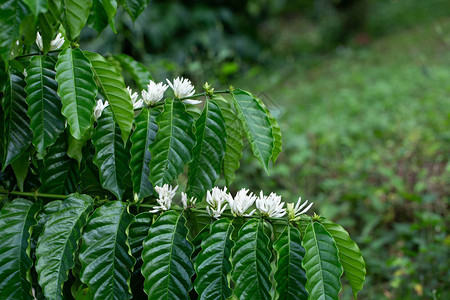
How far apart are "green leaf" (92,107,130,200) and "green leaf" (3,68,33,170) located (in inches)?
6.5

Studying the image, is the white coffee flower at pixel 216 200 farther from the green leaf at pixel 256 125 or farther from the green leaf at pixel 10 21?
the green leaf at pixel 10 21

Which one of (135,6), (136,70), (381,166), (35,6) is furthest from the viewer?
(381,166)

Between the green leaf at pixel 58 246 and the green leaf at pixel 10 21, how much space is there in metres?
0.37

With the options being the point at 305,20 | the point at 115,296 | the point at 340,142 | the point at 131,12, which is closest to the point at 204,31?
the point at 340,142

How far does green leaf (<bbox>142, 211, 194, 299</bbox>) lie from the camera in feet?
3.06

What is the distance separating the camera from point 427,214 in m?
2.79

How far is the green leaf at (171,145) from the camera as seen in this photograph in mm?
965

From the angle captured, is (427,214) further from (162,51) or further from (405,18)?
(405,18)

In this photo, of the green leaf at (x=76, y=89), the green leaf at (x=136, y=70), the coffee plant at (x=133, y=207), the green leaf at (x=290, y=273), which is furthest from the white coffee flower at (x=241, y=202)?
the green leaf at (x=136, y=70)

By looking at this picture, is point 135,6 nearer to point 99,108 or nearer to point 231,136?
point 99,108

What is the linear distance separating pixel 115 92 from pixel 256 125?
13.4 inches

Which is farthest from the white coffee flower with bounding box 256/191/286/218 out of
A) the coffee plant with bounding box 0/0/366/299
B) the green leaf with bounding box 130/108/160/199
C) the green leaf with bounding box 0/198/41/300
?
the green leaf with bounding box 0/198/41/300

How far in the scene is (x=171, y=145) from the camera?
0.98m

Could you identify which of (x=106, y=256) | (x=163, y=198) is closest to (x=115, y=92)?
(x=163, y=198)
